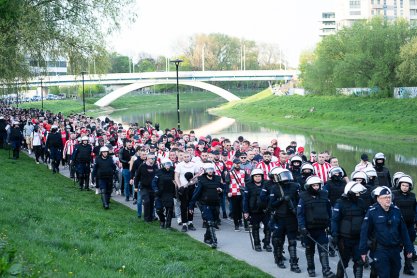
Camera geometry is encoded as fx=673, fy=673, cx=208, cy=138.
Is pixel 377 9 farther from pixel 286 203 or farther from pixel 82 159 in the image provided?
pixel 286 203

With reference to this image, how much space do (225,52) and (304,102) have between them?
2860 inches

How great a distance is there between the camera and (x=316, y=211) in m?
11.3

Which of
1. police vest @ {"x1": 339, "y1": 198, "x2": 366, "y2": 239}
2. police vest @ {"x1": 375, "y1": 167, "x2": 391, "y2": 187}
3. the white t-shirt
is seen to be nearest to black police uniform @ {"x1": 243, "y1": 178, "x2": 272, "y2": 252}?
police vest @ {"x1": 339, "y1": 198, "x2": 366, "y2": 239}

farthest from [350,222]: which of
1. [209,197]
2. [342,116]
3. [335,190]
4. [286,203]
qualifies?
[342,116]

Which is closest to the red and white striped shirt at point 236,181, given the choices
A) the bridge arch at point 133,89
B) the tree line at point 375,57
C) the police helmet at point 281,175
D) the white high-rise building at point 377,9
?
the police helmet at point 281,175

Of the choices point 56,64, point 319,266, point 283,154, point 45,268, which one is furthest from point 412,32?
point 45,268

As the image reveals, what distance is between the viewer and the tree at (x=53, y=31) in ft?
86.0

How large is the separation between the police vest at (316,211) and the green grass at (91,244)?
48.4 inches

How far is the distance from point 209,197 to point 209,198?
2 cm

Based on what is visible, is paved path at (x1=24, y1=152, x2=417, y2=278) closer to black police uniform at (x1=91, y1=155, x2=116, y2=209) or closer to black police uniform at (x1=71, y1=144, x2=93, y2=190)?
black police uniform at (x1=91, y1=155, x2=116, y2=209)

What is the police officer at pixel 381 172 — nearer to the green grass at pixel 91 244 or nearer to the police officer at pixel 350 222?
the green grass at pixel 91 244

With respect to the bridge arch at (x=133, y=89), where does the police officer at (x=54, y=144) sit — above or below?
below

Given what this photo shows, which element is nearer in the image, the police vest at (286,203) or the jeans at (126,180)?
the police vest at (286,203)

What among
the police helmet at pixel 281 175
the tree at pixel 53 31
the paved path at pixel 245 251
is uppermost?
the tree at pixel 53 31
